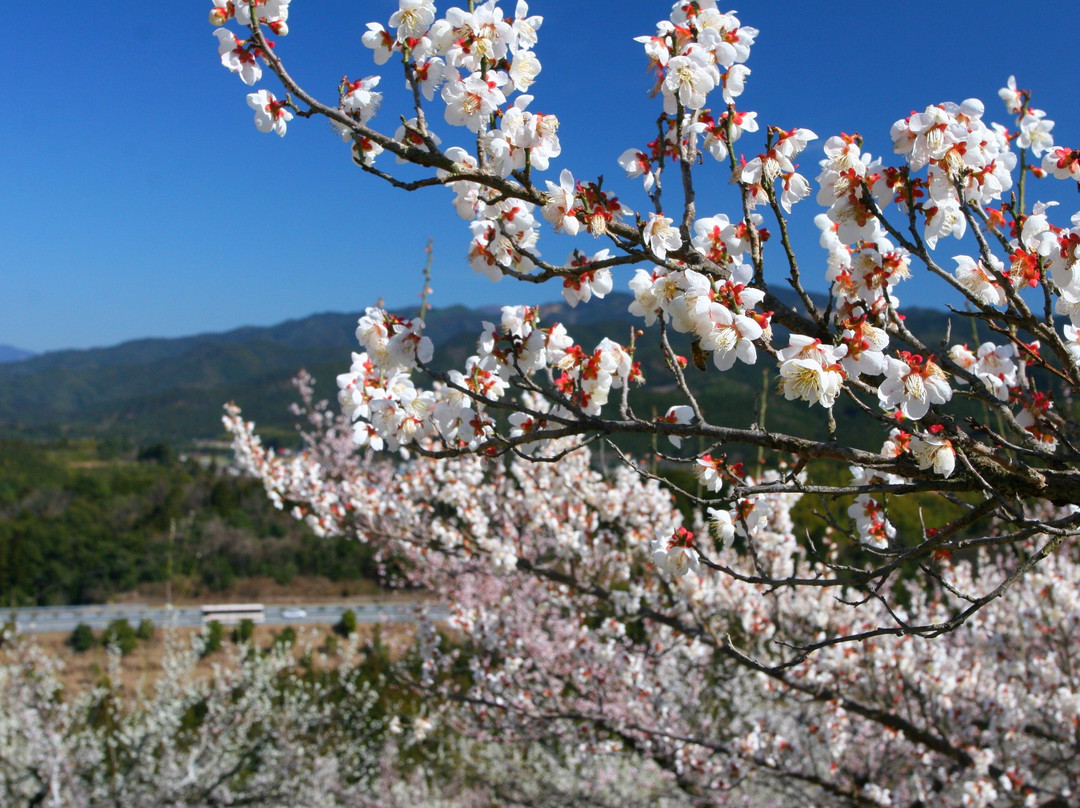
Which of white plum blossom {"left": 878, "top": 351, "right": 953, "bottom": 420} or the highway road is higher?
white plum blossom {"left": 878, "top": 351, "right": 953, "bottom": 420}

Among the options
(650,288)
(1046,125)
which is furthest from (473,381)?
(1046,125)

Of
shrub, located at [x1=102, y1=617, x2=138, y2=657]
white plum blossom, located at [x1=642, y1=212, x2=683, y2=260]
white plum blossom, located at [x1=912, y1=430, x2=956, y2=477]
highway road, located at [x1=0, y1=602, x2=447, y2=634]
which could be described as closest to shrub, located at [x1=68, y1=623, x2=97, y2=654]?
highway road, located at [x1=0, y1=602, x2=447, y2=634]

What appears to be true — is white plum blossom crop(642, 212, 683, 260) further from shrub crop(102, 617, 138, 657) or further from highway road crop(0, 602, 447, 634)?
shrub crop(102, 617, 138, 657)

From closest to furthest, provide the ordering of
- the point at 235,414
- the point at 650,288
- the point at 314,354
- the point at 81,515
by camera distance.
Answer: the point at 650,288 < the point at 235,414 < the point at 81,515 < the point at 314,354

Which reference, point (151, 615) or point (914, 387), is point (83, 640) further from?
point (914, 387)

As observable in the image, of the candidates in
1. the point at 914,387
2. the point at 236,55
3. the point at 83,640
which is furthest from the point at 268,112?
the point at 83,640

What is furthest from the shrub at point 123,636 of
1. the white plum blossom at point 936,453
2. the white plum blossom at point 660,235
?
the white plum blossom at point 936,453

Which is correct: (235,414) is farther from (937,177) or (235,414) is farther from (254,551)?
(254,551)

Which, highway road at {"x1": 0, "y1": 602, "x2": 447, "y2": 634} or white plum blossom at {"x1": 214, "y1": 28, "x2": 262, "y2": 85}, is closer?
white plum blossom at {"x1": 214, "y1": 28, "x2": 262, "y2": 85}

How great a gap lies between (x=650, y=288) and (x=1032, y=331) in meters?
0.87

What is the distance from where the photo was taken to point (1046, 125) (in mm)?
2285

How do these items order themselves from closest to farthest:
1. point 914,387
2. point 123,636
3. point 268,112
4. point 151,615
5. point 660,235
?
1. point 914,387
2. point 660,235
3. point 268,112
4. point 123,636
5. point 151,615

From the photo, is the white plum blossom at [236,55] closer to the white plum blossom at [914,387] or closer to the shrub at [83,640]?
the white plum blossom at [914,387]

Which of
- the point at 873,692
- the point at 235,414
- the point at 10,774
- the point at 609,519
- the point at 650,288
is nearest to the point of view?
the point at 650,288
